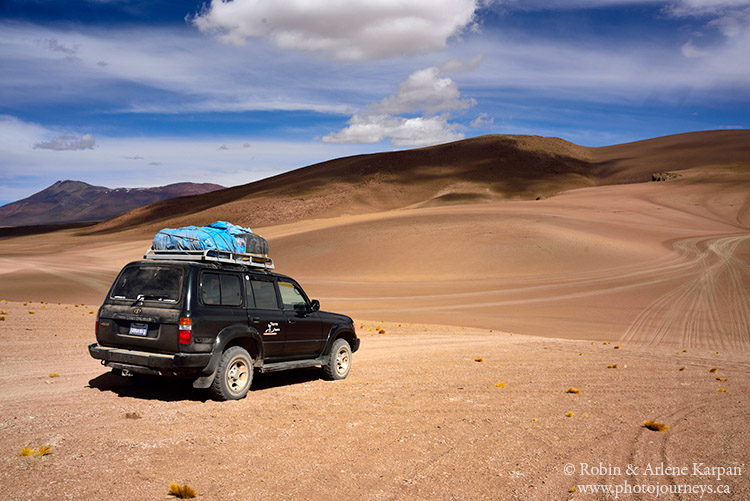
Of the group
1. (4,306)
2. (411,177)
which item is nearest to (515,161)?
(411,177)

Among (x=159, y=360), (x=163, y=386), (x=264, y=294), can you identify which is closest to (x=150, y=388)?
(x=163, y=386)

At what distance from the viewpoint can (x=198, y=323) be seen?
23.3 feet

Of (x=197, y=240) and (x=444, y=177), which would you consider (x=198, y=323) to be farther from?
(x=444, y=177)

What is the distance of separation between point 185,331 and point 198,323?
0.63ft

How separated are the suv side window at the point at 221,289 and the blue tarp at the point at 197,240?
671 mm

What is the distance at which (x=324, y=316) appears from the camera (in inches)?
372

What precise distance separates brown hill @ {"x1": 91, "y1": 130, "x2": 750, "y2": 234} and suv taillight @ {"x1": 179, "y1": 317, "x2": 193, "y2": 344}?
9266 centimetres

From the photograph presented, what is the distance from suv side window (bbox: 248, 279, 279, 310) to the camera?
8242mm

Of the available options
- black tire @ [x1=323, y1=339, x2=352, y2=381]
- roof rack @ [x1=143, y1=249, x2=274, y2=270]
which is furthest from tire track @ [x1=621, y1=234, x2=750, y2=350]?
roof rack @ [x1=143, y1=249, x2=274, y2=270]

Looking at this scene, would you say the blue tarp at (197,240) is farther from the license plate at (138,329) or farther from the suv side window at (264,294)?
the license plate at (138,329)

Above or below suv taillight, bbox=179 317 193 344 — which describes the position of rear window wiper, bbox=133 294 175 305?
above

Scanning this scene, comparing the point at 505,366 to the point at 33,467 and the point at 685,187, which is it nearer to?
the point at 33,467

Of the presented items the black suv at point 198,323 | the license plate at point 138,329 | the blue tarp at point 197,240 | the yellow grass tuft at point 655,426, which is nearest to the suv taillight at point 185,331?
the black suv at point 198,323

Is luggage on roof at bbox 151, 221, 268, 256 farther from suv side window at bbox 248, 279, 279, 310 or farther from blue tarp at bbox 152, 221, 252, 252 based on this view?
suv side window at bbox 248, 279, 279, 310
